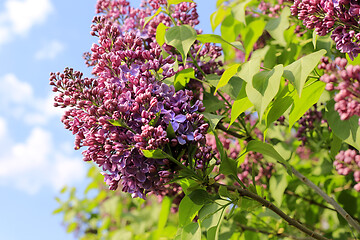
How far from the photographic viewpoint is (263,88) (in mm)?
1382

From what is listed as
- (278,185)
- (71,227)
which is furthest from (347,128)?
(71,227)

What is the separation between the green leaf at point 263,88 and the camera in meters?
1.35

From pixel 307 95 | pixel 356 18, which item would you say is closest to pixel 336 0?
pixel 356 18

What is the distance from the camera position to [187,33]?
173cm

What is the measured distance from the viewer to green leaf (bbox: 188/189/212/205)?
5.45ft

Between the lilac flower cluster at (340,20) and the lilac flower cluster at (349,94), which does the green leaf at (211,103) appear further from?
the lilac flower cluster at (349,94)

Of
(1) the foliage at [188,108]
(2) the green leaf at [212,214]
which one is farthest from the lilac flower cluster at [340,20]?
(2) the green leaf at [212,214]

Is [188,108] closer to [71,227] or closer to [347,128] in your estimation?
[347,128]

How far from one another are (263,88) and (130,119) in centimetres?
56

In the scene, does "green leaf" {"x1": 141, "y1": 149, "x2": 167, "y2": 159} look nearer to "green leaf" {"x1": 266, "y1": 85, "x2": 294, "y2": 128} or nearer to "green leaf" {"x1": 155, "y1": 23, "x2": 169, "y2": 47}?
"green leaf" {"x1": 266, "y1": 85, "x2": 294, "y2": 128}

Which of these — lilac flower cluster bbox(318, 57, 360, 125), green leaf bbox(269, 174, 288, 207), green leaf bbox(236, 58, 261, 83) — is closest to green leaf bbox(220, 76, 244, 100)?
green leaf bbox(236, 58, 261, 83)

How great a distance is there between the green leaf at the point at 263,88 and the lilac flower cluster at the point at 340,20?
0.28 m

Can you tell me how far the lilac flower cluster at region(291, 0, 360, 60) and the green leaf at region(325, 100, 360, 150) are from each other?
0.82 ft

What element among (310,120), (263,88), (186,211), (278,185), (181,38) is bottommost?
(278,185)
